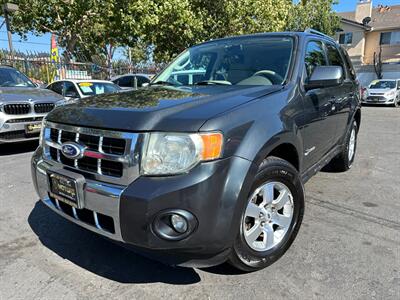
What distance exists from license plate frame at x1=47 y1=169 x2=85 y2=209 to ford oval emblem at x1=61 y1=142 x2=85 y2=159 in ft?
0.39

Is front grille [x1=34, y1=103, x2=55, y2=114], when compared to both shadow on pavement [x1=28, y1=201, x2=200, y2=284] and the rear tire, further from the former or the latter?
the rear tire

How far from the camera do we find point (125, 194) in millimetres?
2020

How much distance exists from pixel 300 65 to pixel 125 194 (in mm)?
2019

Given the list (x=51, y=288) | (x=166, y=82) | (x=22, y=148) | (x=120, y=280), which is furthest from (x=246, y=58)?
(x=22, y=148)

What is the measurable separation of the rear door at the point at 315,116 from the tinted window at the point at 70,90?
7.05 metres

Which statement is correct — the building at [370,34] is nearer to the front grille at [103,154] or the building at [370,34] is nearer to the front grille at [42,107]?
the front grille at [42,107]

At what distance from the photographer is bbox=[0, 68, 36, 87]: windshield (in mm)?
7086

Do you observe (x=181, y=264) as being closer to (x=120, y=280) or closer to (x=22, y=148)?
(x=120, y=280)

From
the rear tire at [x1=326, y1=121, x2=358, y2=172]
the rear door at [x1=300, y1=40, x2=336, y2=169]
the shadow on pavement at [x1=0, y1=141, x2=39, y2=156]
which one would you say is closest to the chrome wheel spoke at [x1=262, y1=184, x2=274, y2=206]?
the rear door at [x1=300, y1=40, x2=336, y2=169]

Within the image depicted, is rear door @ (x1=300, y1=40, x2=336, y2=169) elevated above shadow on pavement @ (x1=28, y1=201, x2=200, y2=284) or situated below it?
above

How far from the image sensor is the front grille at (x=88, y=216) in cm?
217

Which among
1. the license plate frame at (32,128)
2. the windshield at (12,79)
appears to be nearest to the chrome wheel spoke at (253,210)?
the license plate frame at (32,128)

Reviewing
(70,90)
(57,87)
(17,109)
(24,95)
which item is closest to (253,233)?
(17,109)

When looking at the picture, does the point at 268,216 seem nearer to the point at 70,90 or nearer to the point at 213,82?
the point at 213,82
